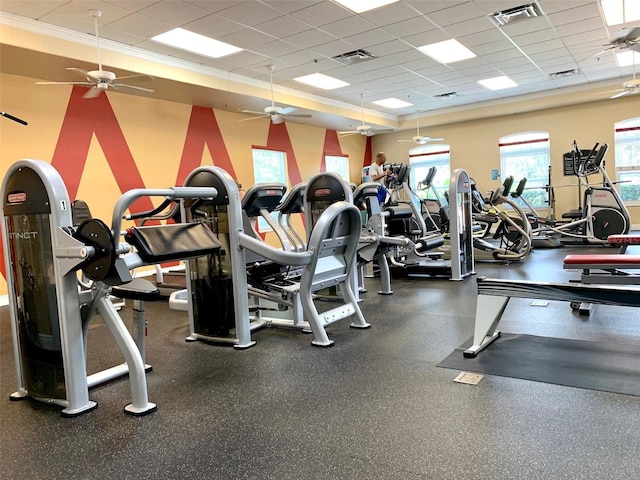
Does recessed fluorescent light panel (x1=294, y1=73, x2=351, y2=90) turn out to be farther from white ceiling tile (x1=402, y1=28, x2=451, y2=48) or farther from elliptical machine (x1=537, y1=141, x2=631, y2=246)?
elliptical machine (x1=537, y1=141, x2=631, y2=246)

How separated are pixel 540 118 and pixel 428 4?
23.4ft

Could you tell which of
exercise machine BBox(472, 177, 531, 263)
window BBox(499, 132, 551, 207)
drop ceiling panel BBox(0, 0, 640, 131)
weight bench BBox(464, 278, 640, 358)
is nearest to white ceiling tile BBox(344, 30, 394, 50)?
drop ceiling panel BBox(0, 0, 640, 131)

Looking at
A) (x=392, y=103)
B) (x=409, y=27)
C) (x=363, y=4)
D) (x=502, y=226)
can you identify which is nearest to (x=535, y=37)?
(x=409, y=27)

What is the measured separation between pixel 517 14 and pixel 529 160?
629 centimetres

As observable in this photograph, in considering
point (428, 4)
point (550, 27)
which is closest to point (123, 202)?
point (428, 4)

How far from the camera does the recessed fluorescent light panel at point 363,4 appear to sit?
560 centimetres

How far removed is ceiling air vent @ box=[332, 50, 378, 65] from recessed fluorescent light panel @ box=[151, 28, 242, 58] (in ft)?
5.59

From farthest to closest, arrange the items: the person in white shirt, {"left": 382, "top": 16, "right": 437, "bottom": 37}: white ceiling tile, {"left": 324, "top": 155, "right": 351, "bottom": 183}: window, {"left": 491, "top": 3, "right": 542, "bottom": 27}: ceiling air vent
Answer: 1. {"left": 324, "top": 155, "right": 351, "bottom": 183}: window
2. the person in white shirt
3. {"left": 382, "top": 16, "right": 437, "bottom": 37}: white ceiling tile
4. {"left": 491, "top": 3, "right": 542, "bottom": 27}: ceiling air vent

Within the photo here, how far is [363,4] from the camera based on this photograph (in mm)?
5672

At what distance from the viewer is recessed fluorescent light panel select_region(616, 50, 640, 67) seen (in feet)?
27.5

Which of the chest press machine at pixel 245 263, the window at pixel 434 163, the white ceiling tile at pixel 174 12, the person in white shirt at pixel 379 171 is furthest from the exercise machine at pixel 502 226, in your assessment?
the window at pixel 434 163

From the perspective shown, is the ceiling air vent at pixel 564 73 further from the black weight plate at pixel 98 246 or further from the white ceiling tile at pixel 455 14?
the black weight plate at pixel 98 246

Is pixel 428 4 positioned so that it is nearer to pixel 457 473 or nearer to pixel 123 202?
pixel 123 202

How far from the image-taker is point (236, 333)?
3.57 metres
